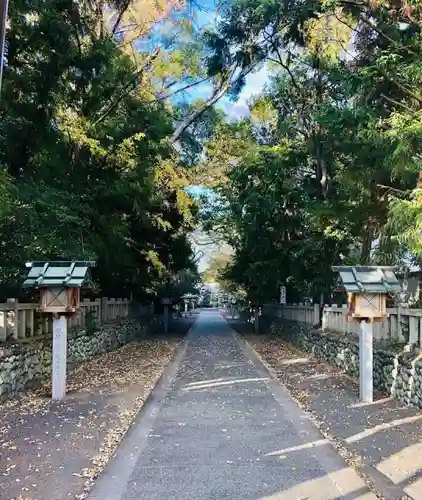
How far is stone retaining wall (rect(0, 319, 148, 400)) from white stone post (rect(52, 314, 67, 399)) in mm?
588

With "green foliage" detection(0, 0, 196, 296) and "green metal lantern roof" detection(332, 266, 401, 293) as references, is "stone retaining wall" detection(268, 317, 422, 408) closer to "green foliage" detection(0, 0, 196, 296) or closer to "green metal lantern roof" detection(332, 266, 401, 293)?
"green metal lantern roof" detection(332, 266, 401, 293)

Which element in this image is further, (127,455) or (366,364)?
(366,364)

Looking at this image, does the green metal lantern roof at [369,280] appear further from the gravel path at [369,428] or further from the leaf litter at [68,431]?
the leaf litter at [68,431]

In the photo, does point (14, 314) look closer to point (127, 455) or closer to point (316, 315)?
point (127, 455)

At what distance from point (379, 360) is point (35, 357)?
5.69 meters

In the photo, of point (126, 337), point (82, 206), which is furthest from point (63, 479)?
point (126, 337)

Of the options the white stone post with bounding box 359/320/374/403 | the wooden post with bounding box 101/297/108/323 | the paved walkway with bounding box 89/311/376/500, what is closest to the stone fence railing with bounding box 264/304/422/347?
the white stone post with bounding box 359/320/374/403

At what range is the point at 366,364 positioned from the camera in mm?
8547

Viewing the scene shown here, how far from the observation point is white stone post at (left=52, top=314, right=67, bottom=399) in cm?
873

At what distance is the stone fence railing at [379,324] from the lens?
8453 mm

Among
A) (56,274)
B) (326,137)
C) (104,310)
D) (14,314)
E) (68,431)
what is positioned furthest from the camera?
(104,310)

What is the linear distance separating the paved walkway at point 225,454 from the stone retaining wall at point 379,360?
1515mm

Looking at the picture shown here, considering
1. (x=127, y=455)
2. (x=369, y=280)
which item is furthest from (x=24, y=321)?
(x=369, y=280)

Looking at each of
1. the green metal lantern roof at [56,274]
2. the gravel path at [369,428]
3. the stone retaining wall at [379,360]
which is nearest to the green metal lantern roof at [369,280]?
the stone retaining wall at [379,360]
